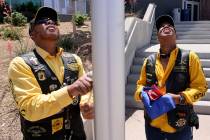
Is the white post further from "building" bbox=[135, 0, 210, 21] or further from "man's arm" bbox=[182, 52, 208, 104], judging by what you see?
"building" bbox=[135, 0, 210, 21]

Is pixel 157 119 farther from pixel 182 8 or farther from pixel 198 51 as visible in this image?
pixel 182 8

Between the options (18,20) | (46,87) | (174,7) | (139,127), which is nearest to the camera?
(46,87)

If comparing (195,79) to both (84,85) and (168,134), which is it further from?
(84,85)

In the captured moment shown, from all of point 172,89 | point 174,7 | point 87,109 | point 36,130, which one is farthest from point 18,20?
point 87,109

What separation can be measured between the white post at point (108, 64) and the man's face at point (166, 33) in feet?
5.86

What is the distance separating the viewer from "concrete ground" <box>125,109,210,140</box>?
538 cm

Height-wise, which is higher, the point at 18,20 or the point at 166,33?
the point at 18,20

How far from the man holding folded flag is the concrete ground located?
2.32 metres

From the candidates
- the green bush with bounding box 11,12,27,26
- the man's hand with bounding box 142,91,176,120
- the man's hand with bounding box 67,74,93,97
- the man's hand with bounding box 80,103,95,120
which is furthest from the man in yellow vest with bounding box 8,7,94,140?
the green bush with bounding box 11,12,27,26

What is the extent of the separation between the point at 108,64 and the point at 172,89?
1.81 metres

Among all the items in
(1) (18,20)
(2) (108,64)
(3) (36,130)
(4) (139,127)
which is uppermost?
(1) (18,20)

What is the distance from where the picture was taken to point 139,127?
584 cm

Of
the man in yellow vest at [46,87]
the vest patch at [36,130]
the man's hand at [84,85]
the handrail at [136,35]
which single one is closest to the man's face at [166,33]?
the man in yellow vest at [46,87]

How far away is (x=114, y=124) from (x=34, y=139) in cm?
115
